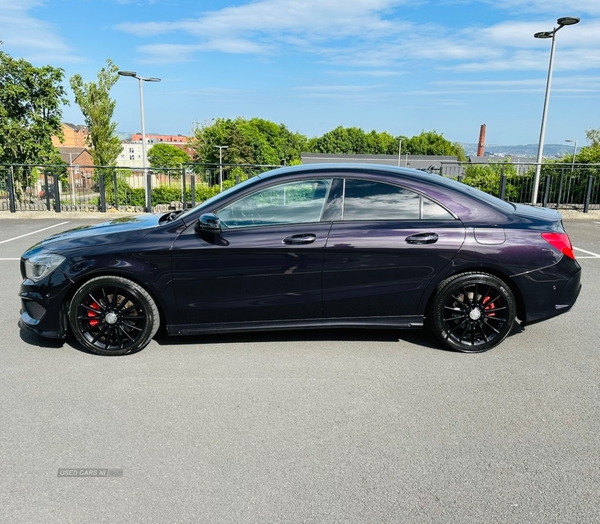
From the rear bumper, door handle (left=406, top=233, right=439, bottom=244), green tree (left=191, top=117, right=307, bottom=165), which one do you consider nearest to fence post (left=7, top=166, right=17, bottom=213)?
door handle (left=406, top=233, right=439, bottom=244)

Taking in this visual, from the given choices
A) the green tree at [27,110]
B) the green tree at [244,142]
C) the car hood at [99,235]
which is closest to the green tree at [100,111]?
the green tree at [27,110]

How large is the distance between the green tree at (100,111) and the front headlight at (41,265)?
1202 inches

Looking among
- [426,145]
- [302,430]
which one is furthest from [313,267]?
[426,145]

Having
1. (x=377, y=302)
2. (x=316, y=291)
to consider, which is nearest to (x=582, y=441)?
(x=377, y=302)

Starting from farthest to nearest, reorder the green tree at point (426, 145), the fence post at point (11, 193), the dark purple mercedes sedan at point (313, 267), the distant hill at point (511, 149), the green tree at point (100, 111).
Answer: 1. the distant hill at point (511, 149)
2. the green tree at point (426, 145)
3. the green tree at point (100, 111)
4. the fence post at point (11, 193)
5. the dark purple mercedes sedan at point (313, 267)

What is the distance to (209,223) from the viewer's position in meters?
4.02

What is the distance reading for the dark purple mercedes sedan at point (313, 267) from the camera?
4125mm

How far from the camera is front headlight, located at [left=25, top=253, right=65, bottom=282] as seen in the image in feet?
13.6

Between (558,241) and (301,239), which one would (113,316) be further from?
(558,241)

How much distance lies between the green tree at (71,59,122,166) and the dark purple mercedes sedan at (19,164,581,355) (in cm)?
3084

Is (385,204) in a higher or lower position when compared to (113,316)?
higher

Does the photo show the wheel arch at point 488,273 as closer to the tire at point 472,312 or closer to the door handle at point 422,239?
the tire at point 472,312

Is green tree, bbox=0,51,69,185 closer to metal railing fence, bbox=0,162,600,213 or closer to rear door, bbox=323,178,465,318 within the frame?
metal railing fence, bbox=0,162,600,213

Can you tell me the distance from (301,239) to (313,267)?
248mm
